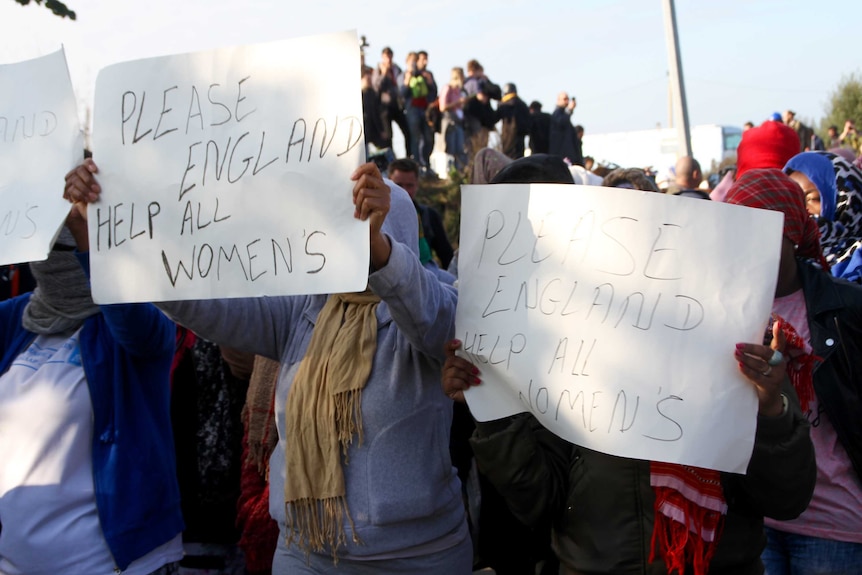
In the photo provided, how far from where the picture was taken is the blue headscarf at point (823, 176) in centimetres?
345

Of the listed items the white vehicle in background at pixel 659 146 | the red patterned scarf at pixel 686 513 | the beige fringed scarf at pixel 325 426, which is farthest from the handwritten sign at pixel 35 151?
the white vehicle in background at pixel 659 146

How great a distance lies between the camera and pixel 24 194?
7.20 feet

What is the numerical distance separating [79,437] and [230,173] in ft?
3.39

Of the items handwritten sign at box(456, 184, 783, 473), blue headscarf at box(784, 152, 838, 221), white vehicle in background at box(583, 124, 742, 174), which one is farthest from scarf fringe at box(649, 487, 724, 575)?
white vehicle in background at box(583, 124, 742, 174)

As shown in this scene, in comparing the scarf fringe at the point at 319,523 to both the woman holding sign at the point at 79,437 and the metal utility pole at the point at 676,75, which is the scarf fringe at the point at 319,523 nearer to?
the woman holding sign at the point at 79,437

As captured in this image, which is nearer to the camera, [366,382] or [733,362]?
[733,362]

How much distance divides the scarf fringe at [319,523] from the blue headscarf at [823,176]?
2325 mm

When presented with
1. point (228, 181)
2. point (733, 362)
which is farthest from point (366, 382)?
point (733, 362)

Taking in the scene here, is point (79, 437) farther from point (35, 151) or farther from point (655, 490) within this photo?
point (655, 490)

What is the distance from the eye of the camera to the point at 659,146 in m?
30.7

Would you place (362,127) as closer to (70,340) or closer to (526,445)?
(526,445)

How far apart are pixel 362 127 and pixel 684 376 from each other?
2.91 ft

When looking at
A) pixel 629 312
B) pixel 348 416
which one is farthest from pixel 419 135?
pixel 629 312

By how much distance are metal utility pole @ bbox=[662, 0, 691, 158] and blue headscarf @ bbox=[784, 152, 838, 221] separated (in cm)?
649
